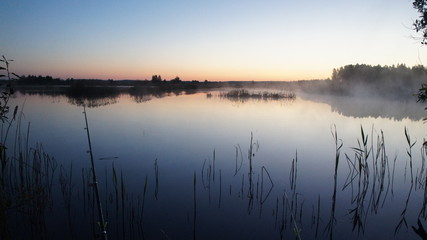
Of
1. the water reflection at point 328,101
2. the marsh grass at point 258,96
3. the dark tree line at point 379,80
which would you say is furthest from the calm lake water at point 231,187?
the dark tree line at point 379,80

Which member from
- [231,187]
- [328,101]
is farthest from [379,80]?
[231,187]

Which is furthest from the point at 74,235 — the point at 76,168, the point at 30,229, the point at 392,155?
A: the point at 392,155

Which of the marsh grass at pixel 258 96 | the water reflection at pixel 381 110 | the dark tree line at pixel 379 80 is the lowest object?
the water reflection at pixel 381 110

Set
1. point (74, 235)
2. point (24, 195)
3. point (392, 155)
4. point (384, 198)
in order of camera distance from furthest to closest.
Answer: point (392, 155) → point (384, 198) → point (24, 195) → point (74, 235)

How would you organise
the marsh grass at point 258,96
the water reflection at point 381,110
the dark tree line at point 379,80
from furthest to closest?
the dark tree line at point 379,80 < the marsh grass at point 258,96 < the water reflection at point 381,110

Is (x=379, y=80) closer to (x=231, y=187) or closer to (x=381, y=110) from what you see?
(x=381, y=110)

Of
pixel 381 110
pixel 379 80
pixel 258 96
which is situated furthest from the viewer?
pixel 379 80

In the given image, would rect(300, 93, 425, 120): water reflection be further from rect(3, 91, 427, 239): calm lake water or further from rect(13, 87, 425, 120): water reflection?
rect(3, 91, 427, 239): calm lake water

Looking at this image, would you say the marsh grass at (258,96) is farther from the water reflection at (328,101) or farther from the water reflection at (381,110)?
the water reflection at (381,110)

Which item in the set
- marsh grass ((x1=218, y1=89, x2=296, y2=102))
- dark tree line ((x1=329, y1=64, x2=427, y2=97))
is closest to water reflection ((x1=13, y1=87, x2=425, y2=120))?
marsh grass ((x1=218, y1=89, x2=296, y2=102))

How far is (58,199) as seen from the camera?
6137mm

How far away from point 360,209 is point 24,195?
25.7ft

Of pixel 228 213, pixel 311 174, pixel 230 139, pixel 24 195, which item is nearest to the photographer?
pixel 24 195

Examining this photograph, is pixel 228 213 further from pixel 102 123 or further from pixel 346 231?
pixel 102 123
